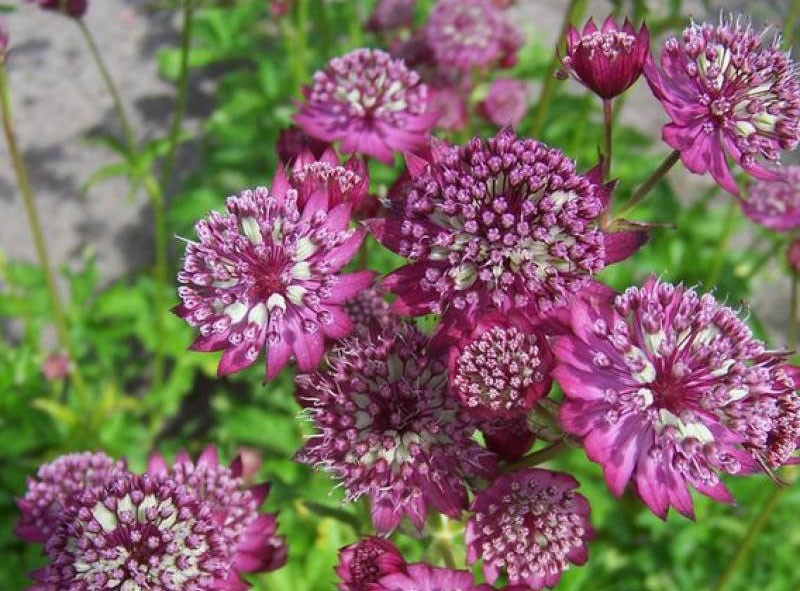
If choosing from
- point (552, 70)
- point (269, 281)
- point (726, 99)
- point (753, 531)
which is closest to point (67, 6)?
point (552, 70)

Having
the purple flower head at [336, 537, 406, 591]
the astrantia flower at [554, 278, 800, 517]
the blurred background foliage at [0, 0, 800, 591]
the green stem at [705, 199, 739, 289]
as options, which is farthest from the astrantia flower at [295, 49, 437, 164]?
the green stem at [705, 199, 739, 289]

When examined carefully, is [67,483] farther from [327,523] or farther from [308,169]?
[327,523]

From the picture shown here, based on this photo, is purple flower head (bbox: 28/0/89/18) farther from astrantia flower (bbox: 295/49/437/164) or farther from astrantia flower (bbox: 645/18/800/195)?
astrantia flower (bbox: 645/18/800/195)

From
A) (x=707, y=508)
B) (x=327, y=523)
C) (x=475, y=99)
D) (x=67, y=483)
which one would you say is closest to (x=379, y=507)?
(x=67, y=483)

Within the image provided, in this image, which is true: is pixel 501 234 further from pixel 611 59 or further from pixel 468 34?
pixel 468 34

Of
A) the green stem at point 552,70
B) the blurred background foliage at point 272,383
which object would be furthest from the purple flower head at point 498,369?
the green stem at point 552,70
